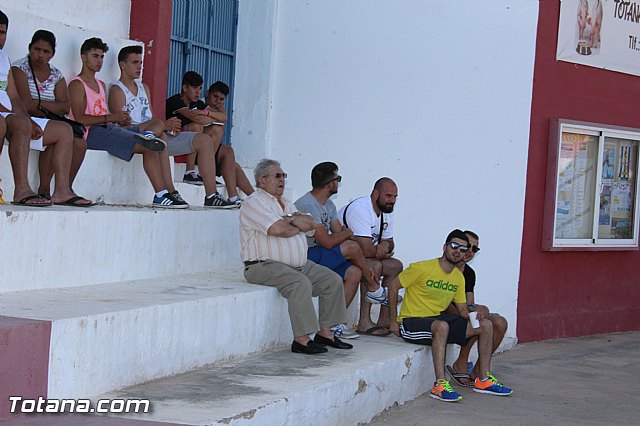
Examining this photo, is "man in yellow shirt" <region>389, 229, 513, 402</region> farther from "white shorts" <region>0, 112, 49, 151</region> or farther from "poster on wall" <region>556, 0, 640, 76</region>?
"poster on wall" <region>556, 0, 640, 76</region>

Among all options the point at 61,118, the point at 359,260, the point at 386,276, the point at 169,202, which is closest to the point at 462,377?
the point at 386,276

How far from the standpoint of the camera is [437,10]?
409 inches

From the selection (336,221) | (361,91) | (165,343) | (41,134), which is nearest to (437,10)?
(361,91)

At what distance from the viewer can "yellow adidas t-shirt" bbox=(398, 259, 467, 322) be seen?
8008 millimetres

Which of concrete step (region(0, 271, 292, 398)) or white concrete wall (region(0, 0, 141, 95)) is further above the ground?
white concrete wall (region(0, 0, 141, 95))

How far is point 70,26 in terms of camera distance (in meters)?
8.52

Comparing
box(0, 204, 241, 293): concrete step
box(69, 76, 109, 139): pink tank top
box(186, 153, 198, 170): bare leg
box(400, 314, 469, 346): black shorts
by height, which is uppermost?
box(69, 76, 109, 139): pink tank top

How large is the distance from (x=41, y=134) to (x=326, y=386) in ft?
8.52

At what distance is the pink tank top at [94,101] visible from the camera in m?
8.16

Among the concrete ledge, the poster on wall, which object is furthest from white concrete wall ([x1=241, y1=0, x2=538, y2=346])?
the concrete ledge

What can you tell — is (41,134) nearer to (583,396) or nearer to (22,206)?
(22,206)

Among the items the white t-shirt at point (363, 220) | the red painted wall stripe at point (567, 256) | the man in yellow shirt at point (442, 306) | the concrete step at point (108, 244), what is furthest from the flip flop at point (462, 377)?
the red painted wall stripe at point (567, 256)

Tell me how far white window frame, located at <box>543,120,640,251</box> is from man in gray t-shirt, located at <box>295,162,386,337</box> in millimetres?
3051

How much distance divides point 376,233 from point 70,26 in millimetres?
3059
